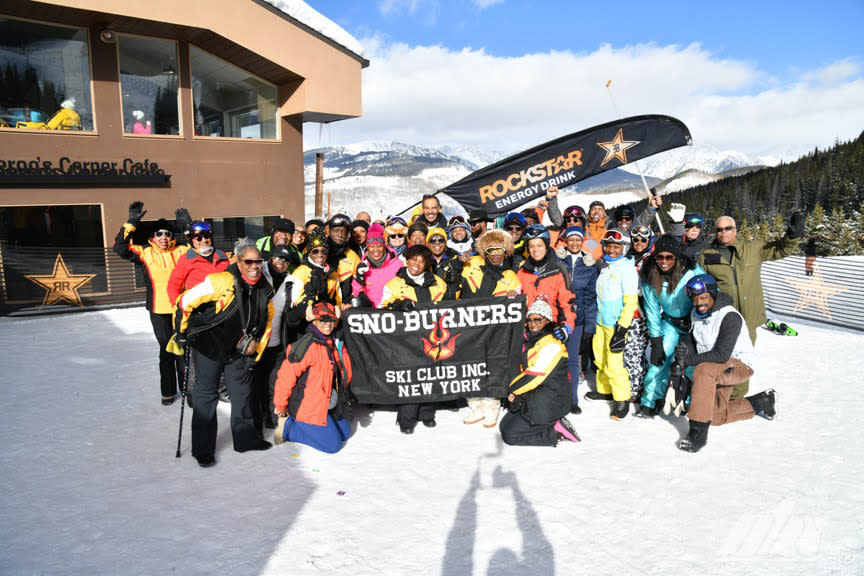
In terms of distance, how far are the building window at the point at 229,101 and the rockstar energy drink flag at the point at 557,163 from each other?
8.66 metres

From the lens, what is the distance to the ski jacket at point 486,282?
206 inches

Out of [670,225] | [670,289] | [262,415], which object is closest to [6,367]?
[262,415]

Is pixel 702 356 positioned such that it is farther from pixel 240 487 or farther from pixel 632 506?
pixel 240 487

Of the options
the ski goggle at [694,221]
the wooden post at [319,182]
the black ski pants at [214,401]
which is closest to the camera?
the black ski pants at [214,401]

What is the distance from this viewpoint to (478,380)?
517 centimetres

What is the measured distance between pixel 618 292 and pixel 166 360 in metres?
4.93

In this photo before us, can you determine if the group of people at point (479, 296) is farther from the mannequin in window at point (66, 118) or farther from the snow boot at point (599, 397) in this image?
the mannequin in window at point (66, 118)

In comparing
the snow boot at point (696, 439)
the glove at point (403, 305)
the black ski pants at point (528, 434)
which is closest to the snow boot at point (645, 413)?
the snow boot at point (696, 439)

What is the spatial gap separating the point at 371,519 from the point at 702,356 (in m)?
3.28

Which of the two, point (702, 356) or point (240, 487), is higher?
point (702, 356)

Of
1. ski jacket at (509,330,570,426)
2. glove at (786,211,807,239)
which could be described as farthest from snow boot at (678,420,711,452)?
glove at (786,211,807,239)

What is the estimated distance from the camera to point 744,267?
5.46 metres

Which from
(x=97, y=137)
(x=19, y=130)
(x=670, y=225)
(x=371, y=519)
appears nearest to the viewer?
(x=371, y=519)

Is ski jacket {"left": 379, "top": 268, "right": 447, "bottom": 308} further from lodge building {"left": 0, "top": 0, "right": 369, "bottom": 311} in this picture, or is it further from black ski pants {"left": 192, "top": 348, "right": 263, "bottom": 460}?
lodge building {"left": 0, "top": 0, "right": 369, "bottom": 311}
